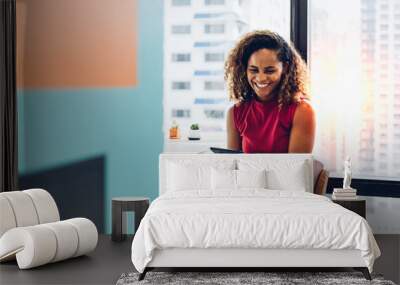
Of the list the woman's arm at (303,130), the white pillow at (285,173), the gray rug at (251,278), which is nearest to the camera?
the gray rug at (251,278)

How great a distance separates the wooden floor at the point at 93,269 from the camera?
5.43m

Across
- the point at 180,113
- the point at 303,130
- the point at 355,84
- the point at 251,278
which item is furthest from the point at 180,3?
the point at 251,278

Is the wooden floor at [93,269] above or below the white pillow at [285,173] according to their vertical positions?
below

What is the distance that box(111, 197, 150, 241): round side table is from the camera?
23.9ft

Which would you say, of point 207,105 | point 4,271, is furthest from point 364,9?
point 4,271

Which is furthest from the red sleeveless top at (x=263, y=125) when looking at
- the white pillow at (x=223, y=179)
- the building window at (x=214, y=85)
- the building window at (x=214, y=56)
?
the white pillow at (x=223, y=179)

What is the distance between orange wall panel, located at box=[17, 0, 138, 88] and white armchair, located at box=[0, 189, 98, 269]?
6.31ft

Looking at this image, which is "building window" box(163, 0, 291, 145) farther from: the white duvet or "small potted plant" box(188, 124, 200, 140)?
the white duvet

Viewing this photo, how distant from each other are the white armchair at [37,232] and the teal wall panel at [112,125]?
1541 millimetres

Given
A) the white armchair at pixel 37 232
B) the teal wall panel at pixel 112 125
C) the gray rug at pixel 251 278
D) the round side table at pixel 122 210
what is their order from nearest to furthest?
1. the gray rug at pixel 251 278
2. the white armchair at pixel 37 232
3. the round side table at pixel 122 210
4. the teal wall panel at pixel 112 125

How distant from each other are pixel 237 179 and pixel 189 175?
1.62 ft

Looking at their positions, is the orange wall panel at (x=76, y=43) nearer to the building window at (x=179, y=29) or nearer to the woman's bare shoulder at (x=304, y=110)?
the building window at (x=179, y=29)

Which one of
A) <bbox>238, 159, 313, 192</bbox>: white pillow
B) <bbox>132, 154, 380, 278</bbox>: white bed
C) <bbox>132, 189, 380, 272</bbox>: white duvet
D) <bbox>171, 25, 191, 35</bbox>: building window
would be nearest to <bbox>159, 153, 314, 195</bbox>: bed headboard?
<bbox>238, 159, 313, 192</bbox>: white pillow

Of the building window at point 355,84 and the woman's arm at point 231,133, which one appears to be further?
the woman's arm at point 231,133
